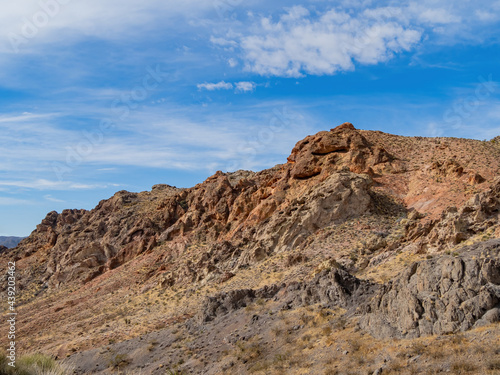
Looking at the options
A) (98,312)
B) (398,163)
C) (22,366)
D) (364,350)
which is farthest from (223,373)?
(398,163)

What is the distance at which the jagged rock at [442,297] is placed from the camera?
15008 mm

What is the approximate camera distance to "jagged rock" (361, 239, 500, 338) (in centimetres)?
1501

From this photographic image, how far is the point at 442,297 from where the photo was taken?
1609cm

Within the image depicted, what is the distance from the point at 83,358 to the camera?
27.0 m

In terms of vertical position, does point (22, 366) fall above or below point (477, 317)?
below

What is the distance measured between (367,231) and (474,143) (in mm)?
30090

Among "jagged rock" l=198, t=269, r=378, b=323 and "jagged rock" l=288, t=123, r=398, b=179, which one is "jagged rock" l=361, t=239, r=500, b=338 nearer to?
"jagged rock" l=198, t=269, r=378, b=323

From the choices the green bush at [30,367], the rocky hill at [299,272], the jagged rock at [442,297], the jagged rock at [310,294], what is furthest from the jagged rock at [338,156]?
the green bush at [30,367]

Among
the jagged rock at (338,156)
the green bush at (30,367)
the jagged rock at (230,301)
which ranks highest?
the jagged rock at (338,156)

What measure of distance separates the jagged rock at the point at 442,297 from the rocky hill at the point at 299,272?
0.05 meters

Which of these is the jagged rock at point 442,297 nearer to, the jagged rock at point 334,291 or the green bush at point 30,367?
the jagged rock at point 334,291

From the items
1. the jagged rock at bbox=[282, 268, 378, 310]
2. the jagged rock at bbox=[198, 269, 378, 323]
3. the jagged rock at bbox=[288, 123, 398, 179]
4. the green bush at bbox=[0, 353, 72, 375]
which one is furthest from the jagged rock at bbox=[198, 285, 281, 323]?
the jagged rock at bbox=[288, 123, 398, 179]

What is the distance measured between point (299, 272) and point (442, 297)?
1509 centimetres

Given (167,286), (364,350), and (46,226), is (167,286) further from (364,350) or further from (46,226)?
(46,226)
